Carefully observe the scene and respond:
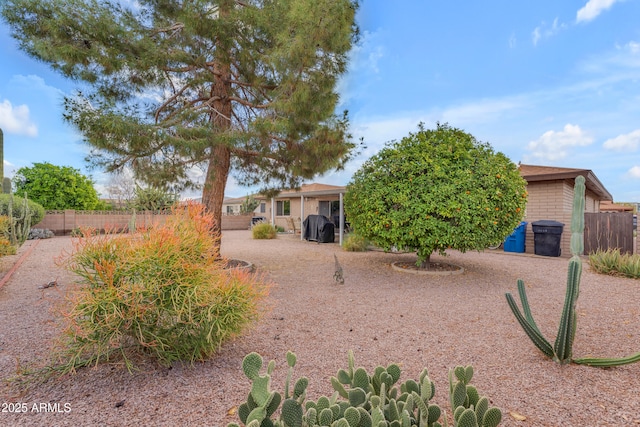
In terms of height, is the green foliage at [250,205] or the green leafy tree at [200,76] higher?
the green leafy tree at [200,76]

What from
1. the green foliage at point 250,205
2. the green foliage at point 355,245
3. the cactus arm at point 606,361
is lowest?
the cactus arm at point 606,361

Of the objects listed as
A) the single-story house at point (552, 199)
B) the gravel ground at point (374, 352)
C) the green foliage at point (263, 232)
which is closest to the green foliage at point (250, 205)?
the green foliage at point (263, 232)

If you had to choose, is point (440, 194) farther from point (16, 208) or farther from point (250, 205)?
point (250, 205)

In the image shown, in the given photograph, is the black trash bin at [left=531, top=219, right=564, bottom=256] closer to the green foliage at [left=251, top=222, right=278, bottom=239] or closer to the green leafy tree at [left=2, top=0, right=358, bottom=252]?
the green leafy tree at [left=2, top=0, right=358, bottom=252]

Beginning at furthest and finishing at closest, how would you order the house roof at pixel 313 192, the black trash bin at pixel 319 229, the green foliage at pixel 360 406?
the black trash bin at pixel 319 229 < the house roof at pixel 313 192 < the green foliage at pixel 360 406

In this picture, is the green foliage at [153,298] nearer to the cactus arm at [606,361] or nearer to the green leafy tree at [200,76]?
the cactus arm at [606,361]

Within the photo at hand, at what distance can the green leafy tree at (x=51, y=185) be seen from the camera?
17812 millimetres

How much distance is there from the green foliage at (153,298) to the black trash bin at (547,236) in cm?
1000

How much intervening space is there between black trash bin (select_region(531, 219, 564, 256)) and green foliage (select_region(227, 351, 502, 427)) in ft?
31.9

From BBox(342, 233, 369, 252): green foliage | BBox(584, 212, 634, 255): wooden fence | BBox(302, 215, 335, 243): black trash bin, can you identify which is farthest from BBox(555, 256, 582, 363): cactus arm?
BBox(302, 215, 335, 243): black trash bin

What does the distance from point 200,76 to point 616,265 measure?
9.51m

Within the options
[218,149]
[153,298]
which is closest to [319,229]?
[218,149]

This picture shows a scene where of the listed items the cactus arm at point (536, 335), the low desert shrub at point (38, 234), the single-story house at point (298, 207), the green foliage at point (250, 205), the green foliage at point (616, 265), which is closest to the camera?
the cactus arm at point (536, 335)

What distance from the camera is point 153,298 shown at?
221 cm
